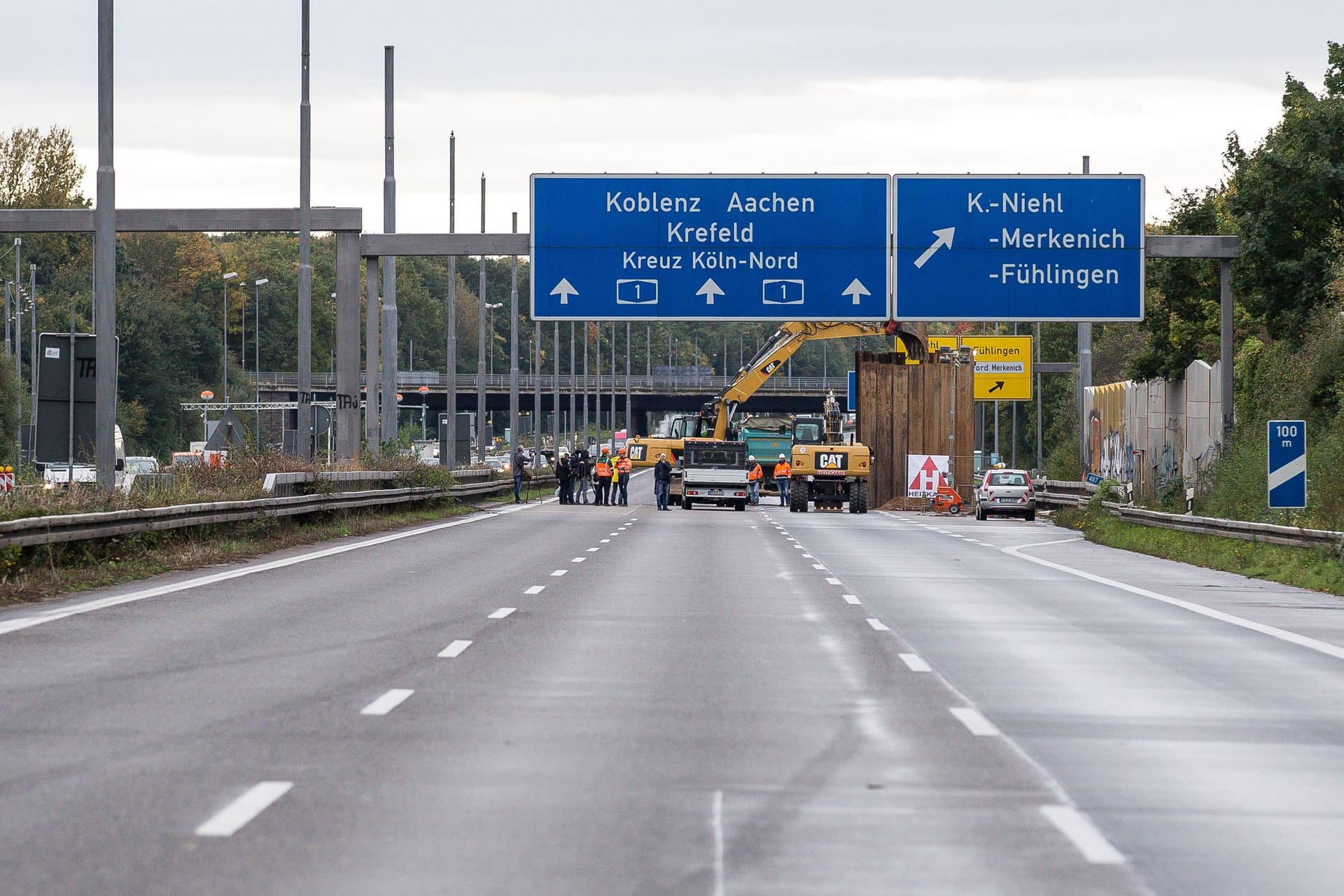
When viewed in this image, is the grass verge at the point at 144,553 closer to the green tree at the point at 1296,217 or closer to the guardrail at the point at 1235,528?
the guardrail at the point at 1235,528

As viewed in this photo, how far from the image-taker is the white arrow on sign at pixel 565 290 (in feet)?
122

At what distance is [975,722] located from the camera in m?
10.2

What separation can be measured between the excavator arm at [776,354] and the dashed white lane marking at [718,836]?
41165 mm

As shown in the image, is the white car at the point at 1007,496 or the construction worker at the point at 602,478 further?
the construction worker at the point at 602,478

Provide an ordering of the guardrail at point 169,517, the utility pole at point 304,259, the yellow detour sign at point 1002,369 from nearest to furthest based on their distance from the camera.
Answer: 1. the guardrail at point 169,517
2. the utility pole at point 304,259
3. the yellow detour sign at point 1002,369

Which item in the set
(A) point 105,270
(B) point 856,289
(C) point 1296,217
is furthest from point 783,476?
(A) point 105,270

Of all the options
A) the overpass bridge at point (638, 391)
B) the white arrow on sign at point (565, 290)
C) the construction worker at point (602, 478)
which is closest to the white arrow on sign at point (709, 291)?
the white arrow on sign at point (565, 290)

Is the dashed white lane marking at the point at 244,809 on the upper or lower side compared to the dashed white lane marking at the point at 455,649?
upper

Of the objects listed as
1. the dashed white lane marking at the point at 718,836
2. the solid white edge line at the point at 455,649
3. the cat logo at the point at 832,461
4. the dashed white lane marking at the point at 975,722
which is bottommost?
the dashed white lane marking at the point at 975,722

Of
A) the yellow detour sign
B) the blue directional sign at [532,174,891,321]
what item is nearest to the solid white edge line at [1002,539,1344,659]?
the blue directional sign at [532,174,891,321]

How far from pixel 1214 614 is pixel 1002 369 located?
65.1 metres

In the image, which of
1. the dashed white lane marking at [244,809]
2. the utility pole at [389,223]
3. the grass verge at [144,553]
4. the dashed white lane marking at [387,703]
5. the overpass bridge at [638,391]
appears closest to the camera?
the dashed white lane marking at [244,809]

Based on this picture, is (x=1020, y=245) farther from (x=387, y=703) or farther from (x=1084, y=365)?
(x=387, y=703)

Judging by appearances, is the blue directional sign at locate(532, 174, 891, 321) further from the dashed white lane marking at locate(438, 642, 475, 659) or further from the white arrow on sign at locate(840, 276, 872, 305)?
the dashed white lane marking at locate(438, 642, 475, 659)
